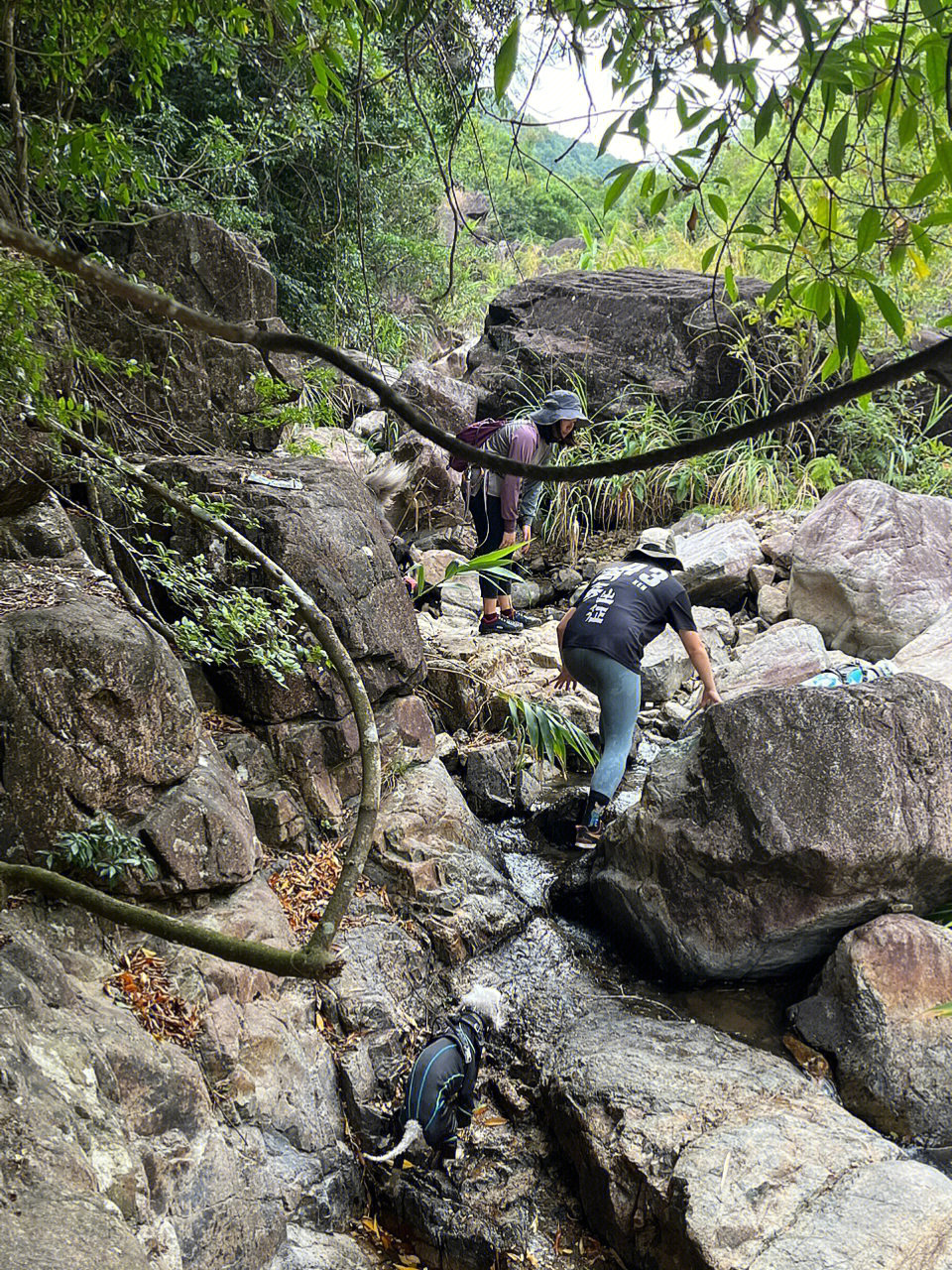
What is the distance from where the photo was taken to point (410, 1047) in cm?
377

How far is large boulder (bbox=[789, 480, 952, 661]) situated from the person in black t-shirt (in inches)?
99.6

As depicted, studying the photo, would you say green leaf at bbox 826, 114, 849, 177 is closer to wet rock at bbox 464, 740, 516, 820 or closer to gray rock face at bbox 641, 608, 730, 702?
wet rock at bbox 464, 740, 516, 820

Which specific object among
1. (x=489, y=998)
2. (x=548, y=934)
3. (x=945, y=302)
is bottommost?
(x=548, y=934)

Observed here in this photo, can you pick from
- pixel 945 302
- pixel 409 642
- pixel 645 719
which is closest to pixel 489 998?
pixel 409 642

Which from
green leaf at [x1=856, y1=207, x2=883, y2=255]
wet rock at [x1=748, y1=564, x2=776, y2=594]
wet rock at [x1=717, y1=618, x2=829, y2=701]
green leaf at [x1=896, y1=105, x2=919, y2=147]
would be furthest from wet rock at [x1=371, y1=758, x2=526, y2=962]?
wet rock at [x1=748, y1=564, x2=776, y2=594]

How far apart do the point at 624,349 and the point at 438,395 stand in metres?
2.78

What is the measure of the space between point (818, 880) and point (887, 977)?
446 millimetres

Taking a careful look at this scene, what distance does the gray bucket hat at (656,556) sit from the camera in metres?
5.80

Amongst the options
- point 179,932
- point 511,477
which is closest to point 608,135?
point 179,932

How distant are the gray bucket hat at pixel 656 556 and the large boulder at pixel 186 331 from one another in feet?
7.60

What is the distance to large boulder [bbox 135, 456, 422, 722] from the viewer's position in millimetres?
4562

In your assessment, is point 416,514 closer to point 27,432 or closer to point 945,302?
point 27,432

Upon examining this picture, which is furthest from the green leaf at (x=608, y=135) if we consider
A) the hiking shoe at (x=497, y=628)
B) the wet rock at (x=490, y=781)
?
the hiking shoe at (x=497, y=628)

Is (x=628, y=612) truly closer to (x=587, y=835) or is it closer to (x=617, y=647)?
(x=617, y=647)
